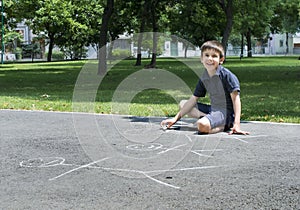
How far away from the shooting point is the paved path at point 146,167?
4.34 metres

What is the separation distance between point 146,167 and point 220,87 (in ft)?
6.50

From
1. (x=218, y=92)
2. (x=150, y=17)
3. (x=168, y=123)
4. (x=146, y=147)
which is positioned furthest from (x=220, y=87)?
(x=150, y=17)

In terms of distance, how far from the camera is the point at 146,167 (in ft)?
18.1

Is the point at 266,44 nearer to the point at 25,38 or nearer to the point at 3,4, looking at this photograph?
the point at 25,38

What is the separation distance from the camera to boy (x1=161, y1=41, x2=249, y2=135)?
6.65 metres

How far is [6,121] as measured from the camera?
365 inches

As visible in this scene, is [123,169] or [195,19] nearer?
[123,169]

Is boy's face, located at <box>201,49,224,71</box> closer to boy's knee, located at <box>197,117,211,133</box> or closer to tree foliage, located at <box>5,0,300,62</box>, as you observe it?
boy's knee, located at <box>197,117,211,133</box>

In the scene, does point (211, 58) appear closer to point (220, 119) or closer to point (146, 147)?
point (220, 119)

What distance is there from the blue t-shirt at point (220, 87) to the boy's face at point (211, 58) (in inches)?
5.0

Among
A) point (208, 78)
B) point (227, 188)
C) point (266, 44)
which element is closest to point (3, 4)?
point (208, 78)

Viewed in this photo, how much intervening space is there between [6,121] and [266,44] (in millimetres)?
94840

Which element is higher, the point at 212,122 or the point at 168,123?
the point at 212,122

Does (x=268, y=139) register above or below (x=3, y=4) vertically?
below
